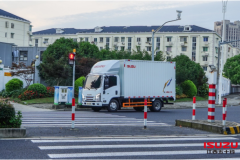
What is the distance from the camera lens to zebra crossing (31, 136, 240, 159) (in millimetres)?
7934

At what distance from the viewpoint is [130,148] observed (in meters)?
8.85

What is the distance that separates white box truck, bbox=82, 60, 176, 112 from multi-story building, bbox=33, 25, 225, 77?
204 ft

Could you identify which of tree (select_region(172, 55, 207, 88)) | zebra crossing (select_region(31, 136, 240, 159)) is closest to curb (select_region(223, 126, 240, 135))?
zebra crossing (select_region(31, 136, 240, 159))

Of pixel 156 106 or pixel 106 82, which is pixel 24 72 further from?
pixel 156 106

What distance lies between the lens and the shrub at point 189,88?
1693 inches

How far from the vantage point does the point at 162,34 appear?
293 ft

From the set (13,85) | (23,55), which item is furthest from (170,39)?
(13,85)

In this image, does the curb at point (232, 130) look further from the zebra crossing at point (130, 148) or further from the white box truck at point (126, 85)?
the white box truck at point (126, 85)

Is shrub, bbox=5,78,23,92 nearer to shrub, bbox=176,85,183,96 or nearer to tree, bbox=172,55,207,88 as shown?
shrub, bbox=176,85,183,96

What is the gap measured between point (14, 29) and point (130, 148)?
3099 inches

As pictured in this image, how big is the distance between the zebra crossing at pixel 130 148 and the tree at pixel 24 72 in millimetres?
25980

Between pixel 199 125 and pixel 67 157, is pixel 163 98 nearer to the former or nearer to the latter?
pixel 199 125

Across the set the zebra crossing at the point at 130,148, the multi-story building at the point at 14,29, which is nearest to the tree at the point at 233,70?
the multi-story building at the point at 14,29

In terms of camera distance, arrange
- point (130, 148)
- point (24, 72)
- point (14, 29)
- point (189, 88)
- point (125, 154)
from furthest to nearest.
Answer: point (14, 29), point (189, 88), point (24, 72), point (130, 148), point (125, 154)
